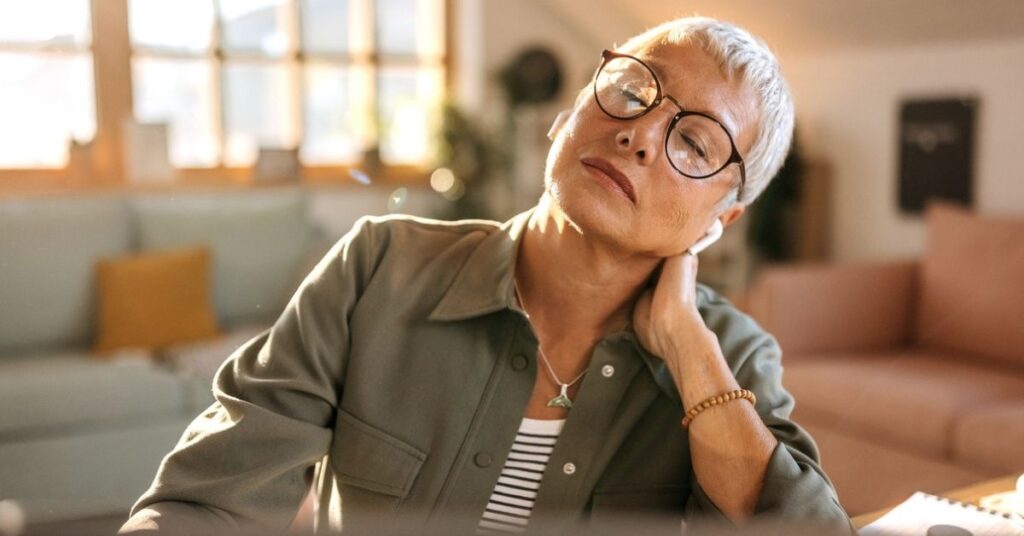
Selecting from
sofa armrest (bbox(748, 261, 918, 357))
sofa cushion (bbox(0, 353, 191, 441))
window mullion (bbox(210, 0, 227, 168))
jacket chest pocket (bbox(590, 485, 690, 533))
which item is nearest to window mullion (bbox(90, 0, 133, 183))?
window mullion (bbox(210, 0, 227, 168))

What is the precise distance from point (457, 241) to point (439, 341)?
13 cm

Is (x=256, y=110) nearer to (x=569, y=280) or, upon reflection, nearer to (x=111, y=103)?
(x=111, y=103)

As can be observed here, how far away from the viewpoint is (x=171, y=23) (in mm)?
3727

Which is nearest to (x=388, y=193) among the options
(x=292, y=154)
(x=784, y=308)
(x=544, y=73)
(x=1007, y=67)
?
(x=292, y=154)

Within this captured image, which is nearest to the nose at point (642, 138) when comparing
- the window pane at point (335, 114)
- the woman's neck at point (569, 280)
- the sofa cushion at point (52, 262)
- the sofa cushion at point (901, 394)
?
the woman's neck at point (569, 280)

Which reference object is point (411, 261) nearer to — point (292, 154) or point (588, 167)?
point (588, 167)

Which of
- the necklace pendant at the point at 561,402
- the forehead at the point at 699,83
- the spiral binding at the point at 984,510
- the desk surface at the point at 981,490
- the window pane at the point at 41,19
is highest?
the window pane at the point at 41,19

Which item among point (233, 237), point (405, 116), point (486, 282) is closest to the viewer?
point (486, 282)

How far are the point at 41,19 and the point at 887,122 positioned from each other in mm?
2809

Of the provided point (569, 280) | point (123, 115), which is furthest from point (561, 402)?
point (123, 115)

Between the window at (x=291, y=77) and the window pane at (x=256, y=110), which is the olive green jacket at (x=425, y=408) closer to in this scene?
the window at (x=291, y=77)

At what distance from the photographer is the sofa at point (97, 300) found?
98.7 inches

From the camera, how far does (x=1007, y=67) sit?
10.7 feet

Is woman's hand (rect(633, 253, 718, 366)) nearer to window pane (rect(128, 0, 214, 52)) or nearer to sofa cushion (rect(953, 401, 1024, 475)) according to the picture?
sofa cushion (rect(953, 401, 1024, 475))
